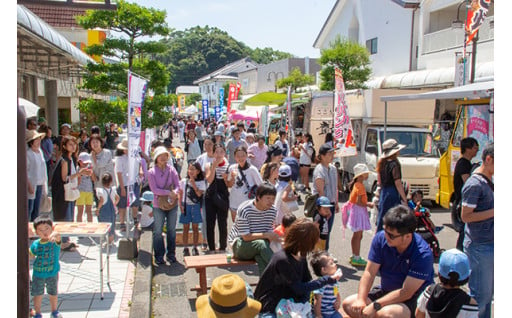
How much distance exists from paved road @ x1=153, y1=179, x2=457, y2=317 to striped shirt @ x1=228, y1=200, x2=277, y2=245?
3.59 ft

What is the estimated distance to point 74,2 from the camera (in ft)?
14.7

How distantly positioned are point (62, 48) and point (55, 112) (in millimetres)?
10351

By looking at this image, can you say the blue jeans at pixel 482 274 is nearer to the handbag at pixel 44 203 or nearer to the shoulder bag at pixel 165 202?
the shoulder bag at pixel 165 202

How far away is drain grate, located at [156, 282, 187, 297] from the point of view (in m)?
6.01

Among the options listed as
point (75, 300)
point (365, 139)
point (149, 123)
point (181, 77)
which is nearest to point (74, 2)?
point (75, 300)

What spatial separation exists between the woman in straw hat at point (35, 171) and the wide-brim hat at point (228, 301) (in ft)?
14.6

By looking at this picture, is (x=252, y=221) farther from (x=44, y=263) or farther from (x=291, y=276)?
(x=44, y=263)

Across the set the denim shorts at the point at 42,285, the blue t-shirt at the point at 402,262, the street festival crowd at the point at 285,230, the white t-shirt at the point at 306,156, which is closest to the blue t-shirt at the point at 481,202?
the street festival crowd at the point at 285,230

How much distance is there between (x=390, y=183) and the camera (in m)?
6.41

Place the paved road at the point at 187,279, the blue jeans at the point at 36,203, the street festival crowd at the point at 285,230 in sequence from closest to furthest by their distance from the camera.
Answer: the street festival crowd at the point at 285,230 < the paved road at the point at 187,279 < the blue jeans at the point at 36,203

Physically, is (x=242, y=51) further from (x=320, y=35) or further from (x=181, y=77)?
(x=320, y=35)

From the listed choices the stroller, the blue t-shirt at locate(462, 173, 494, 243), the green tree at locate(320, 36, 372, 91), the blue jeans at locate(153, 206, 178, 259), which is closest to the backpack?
the stroller

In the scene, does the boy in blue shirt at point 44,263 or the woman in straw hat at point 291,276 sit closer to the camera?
the woman in straw hat at point 291,276

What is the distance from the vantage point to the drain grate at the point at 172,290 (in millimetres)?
6007
